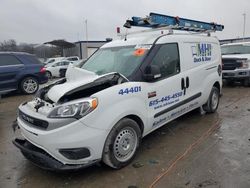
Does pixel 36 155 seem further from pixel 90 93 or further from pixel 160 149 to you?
pixel 160 149

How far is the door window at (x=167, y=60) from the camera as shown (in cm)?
475

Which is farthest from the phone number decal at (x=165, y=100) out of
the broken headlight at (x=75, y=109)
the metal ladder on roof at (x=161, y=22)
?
the metal ladder on roof at (x=161, y=22)

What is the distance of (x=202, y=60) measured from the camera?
6.02 m

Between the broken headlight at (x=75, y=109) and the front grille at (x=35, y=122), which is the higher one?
the broken headlight at (x=75, y=109)

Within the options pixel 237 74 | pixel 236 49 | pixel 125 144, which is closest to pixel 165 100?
pixel 125 144

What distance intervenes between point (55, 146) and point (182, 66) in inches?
117

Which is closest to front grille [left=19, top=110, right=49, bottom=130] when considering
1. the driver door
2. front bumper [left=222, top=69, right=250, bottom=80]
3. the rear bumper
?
the rear bumper

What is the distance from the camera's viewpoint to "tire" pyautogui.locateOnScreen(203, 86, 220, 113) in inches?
260

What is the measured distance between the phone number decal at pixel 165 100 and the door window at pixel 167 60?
38 cm

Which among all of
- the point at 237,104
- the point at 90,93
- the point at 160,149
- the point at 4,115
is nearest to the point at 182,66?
the point at 160,149

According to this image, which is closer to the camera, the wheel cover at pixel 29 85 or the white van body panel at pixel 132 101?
the white van body panel at pixel 132 101

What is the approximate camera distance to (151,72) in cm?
430

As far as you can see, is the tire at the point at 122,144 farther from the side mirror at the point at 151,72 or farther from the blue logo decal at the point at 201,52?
the blue logo decal at the point at 201,52

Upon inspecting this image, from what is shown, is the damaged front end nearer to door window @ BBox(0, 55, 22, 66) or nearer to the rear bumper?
the rear bumper
